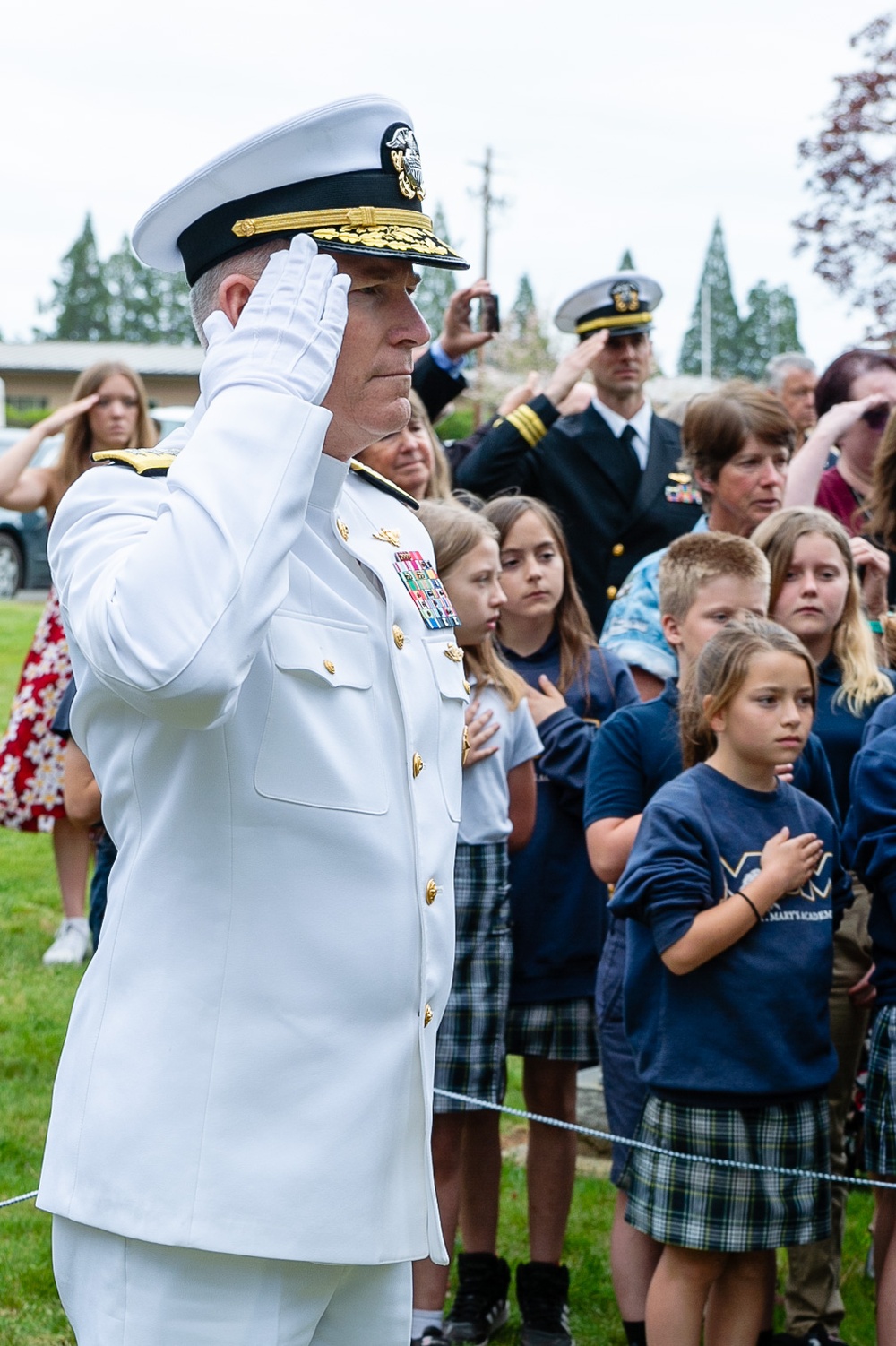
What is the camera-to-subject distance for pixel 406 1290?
6.14 ft

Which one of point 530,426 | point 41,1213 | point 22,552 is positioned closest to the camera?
point 41,1213

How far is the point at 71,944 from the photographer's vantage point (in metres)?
5.96

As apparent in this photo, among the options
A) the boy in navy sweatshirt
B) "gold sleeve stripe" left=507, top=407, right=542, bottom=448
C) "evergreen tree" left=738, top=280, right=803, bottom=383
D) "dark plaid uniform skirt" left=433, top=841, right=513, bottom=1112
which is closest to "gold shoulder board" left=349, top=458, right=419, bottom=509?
the boy in navy sweatshirt

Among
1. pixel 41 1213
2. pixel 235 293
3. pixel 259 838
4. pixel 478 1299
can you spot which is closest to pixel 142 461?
pixel 235 293

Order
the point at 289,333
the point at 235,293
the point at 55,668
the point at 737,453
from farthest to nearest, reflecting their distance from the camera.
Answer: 1. the point at 55,668
2. the point at 737,453
3. the point at 235,293
4. the point at 289,333

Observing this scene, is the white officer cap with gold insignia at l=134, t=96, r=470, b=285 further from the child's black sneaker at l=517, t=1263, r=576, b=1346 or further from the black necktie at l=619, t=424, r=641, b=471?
the black necktie at l=619, t=424, r=641, b=471

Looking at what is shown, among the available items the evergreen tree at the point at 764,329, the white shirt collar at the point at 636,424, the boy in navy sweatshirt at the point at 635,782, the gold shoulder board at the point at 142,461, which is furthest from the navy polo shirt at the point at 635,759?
the evergreen tree at the point at 764,329

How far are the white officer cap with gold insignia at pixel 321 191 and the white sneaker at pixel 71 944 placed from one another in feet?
14.4

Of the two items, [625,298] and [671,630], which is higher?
[625,298]

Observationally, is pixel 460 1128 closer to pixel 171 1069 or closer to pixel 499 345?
pixel 171 1069

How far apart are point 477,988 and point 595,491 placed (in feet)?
6.29

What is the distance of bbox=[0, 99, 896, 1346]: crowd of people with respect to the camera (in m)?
1.67

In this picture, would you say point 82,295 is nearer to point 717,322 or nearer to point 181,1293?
point 717,322

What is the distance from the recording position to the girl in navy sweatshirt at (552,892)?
3.70m
